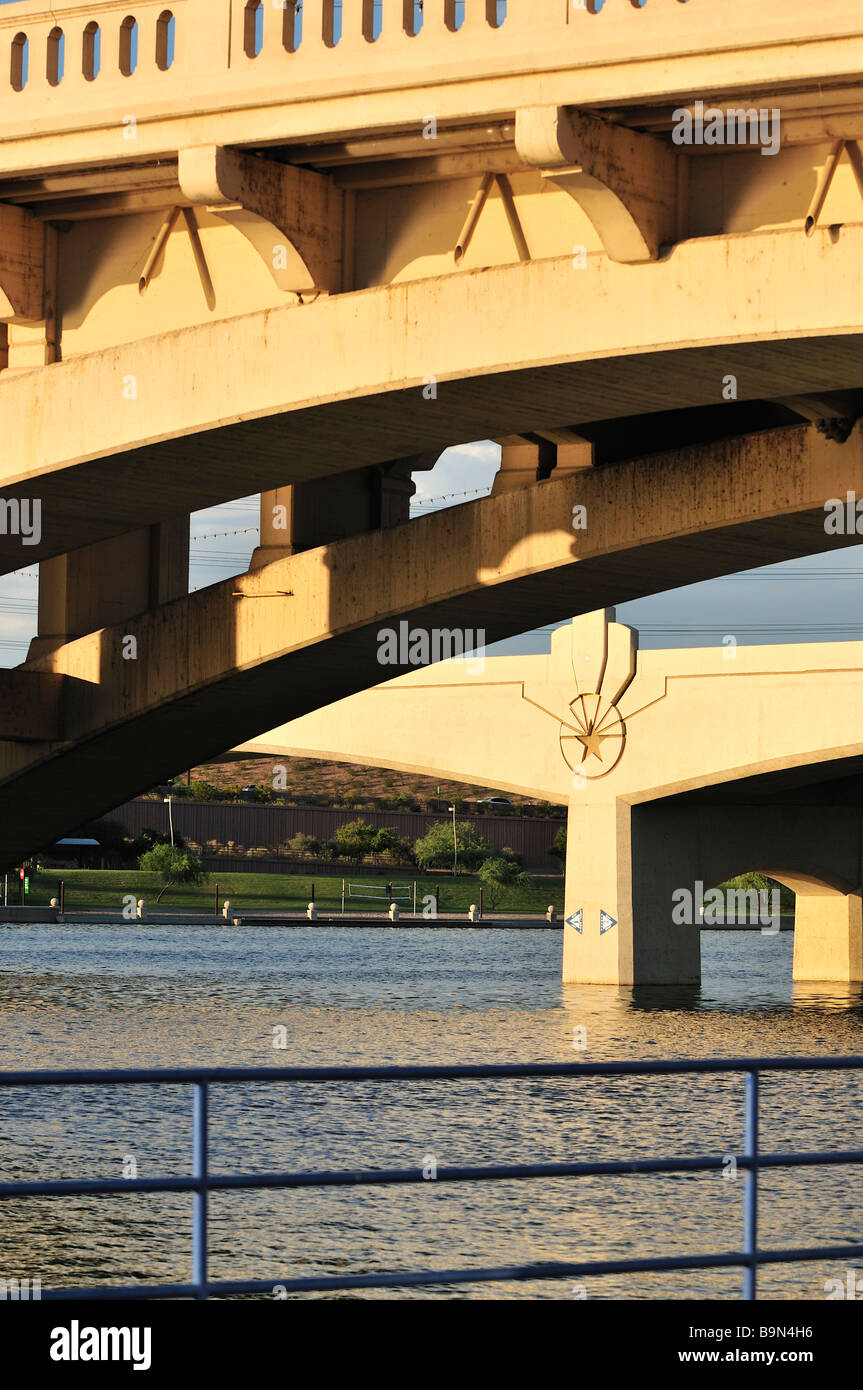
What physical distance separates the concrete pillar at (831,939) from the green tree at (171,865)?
36.3 meters

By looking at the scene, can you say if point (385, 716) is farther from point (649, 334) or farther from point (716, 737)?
point (649, 334)

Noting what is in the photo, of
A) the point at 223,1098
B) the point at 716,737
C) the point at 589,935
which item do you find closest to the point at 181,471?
the point at 223,1098

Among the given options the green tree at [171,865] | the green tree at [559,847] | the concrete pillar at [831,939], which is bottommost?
the concrete pillar at [831,939]

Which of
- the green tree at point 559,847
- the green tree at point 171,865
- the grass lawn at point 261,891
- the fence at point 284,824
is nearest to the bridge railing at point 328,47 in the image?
the grass lawn at point 261,891

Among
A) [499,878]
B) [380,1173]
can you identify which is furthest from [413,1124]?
[499,878]

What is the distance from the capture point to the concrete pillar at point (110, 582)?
72.7ft

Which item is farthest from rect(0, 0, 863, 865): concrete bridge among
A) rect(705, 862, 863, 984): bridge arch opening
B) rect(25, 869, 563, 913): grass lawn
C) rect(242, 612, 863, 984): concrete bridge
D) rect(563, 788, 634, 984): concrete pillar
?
rect(25, 869, 563, 913): grass lawn

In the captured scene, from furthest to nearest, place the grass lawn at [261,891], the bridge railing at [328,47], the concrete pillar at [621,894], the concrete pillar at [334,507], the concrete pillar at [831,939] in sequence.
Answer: the grass lawn at [261,891] → the concrete pillar at [831,939] → the concrete pillar at [621,894] → the concrete pillar at [334,507] → the bridge railing at [328,47]

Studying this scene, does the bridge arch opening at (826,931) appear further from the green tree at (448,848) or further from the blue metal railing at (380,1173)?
the green tree at (448,848)

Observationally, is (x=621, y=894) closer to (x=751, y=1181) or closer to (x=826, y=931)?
(x=826, y=931)

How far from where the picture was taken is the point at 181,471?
15.1 metres

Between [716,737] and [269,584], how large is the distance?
63.8 ft

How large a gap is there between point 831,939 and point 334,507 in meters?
31.0

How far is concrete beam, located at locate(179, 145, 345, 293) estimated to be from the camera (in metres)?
13.2
